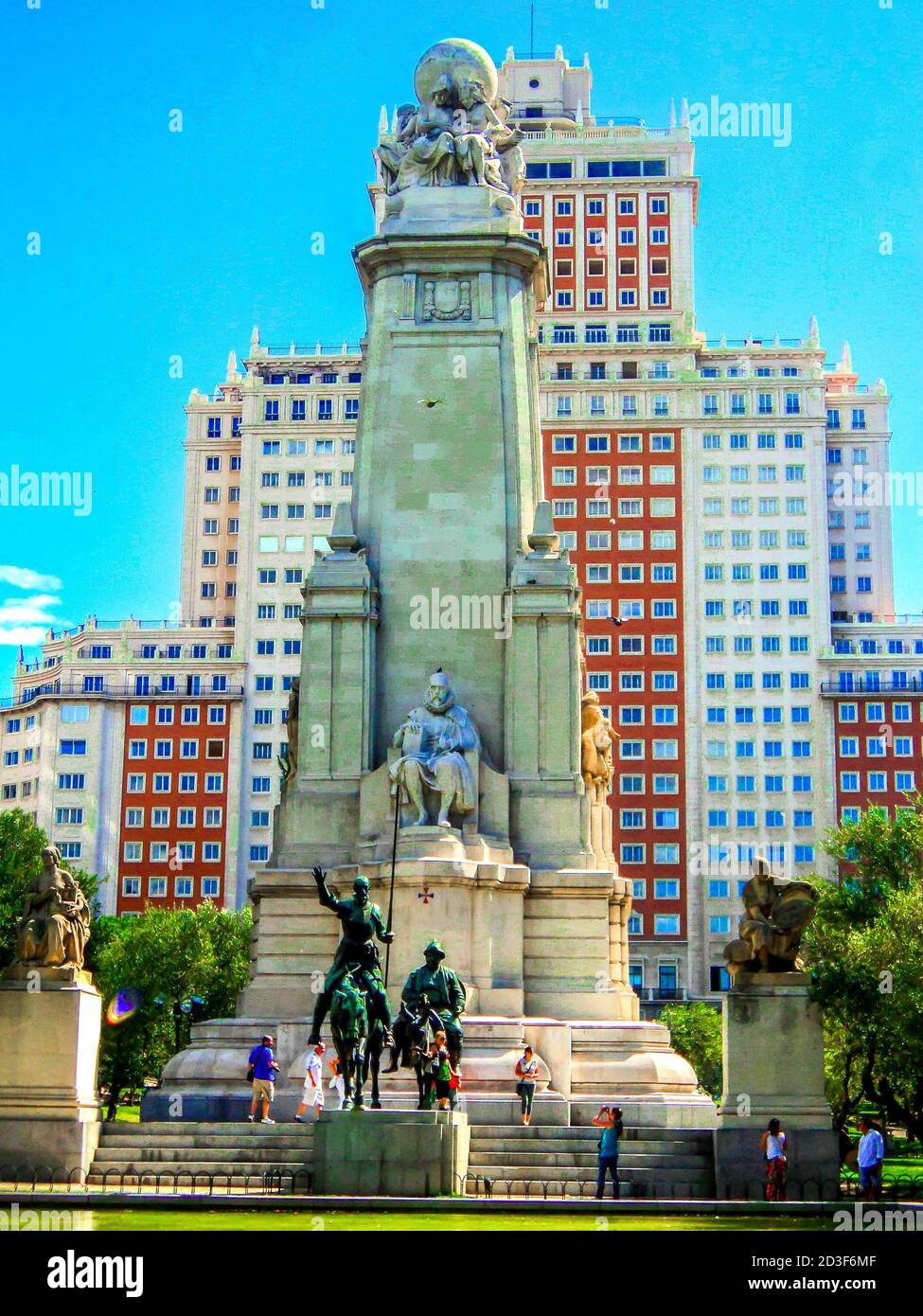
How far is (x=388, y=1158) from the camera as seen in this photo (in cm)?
2778

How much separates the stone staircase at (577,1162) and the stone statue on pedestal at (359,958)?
3.05 m

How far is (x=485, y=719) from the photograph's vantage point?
134 feet

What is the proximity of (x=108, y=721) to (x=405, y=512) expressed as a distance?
9309cm

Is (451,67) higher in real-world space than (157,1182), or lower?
higher

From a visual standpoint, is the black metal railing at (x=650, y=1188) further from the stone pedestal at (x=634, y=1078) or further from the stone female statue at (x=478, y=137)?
the stone female statue at (x=478, y=137)

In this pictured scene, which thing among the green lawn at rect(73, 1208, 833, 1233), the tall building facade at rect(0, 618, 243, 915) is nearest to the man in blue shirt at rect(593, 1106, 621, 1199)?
the green lawn at rect(73, 1208, 833, 1233)

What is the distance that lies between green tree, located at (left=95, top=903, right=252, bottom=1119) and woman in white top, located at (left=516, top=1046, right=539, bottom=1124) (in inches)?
1735

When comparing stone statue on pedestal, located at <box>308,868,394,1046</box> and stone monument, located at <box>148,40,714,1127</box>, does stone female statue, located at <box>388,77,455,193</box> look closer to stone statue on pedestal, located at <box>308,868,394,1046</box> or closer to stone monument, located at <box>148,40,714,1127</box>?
stone monument, located at <box>148,40,714,1127</box>

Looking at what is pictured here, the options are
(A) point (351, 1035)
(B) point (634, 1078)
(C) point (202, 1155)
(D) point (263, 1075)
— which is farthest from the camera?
(B) point (634, 1078)

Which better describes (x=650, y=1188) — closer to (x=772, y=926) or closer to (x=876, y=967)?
(x=772, y=926)

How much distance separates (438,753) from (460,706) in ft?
6.08

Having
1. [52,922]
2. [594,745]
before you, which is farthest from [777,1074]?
[52,922]

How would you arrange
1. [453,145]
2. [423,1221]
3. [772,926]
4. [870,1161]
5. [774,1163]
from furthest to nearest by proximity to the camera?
[453,145] → [772,926] → [870,1161] → [774,1163] → [423,1221]

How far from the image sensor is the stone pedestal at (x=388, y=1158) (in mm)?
27703
